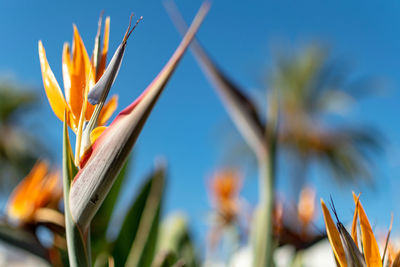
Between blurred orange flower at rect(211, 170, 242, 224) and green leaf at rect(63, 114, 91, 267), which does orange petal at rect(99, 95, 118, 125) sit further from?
blurred orange flower at rect(211, 170, 242, 224)

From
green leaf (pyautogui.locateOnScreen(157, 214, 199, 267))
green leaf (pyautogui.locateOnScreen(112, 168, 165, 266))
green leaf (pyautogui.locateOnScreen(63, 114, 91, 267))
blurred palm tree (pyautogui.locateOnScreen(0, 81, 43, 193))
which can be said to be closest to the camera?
green leaf (pyautogui.locateOnScreen(63, 114, 91, 267))

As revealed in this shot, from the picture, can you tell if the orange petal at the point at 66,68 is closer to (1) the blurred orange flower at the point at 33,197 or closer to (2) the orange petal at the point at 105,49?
(2) the orange petal at the point at 105,49

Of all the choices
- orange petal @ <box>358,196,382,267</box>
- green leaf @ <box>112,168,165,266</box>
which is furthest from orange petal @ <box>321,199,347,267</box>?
green leaf @ <box>112,168,165,266</box>

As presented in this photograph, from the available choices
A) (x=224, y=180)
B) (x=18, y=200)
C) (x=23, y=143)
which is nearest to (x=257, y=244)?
(x=18, y=200)

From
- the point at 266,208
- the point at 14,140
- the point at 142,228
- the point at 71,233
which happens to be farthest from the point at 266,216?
the point at 14,140

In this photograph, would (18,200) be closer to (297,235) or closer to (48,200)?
(48,200)

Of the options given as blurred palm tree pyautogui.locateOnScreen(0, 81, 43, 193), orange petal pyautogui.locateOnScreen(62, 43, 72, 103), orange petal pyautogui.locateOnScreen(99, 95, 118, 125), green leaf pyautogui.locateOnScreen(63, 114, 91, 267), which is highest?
blurred palm tree pyautogui.locateOnScreen(0, 81, 43, 193)
